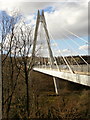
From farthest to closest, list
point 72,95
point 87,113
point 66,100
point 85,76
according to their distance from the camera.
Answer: point 72,95 < point 66,100 < point 87,113 < point 85,76

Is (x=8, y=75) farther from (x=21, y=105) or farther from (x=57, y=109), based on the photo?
(x=57, y=109)

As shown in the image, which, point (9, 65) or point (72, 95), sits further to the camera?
point (72, 95)

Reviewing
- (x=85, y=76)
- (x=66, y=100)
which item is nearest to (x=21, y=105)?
(x=85, y=76)

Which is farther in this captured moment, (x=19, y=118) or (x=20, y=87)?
(x=20, y=87)

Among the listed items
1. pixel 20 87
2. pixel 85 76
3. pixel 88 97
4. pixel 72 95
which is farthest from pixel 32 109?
pixel 72 95

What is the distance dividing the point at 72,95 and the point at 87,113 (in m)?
3.46

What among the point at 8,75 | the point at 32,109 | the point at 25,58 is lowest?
the point at 32,109

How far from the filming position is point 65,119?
8.23 metres

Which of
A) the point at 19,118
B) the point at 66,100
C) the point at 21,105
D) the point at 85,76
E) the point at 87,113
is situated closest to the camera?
the point at 85,76

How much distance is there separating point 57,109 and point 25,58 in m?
4.18

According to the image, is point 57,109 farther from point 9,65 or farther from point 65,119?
point 9,65

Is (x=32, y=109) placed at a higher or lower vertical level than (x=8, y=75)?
lower

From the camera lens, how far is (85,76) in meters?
5.38

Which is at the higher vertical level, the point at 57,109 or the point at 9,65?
the point at 9,65
